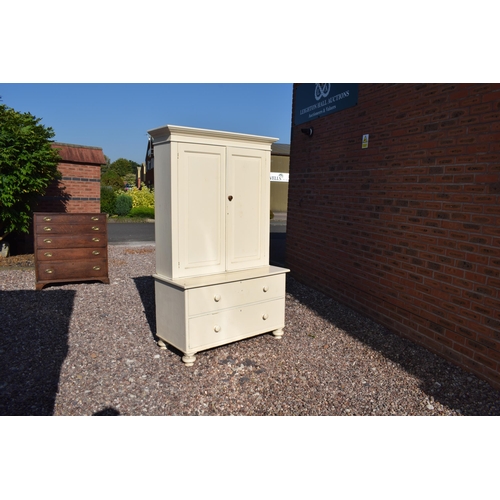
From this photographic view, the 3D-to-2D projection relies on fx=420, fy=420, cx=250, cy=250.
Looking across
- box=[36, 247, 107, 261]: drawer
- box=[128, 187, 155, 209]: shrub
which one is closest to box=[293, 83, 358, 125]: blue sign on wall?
box=[36, 247, 107, 261]: drawer

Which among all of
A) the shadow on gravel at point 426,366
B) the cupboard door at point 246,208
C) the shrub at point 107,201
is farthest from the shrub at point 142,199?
the cupboard door at point 246,208

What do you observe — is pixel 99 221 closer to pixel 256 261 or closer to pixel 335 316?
pixel 256 261

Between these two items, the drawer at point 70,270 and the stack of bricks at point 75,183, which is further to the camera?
the stack of bricks at point 75,183

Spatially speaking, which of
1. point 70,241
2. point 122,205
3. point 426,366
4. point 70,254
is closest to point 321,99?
point 426,366

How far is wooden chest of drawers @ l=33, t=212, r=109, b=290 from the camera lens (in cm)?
664

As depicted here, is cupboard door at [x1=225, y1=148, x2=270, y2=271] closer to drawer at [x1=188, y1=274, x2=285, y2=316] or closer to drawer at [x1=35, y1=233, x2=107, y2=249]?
drawer at [x1=188, y1=274, x2=285, y2=316]

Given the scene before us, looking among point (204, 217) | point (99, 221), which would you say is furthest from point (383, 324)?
point (99, 221)

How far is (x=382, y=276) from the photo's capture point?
204 inches

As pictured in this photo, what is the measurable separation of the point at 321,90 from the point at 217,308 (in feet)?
13.8

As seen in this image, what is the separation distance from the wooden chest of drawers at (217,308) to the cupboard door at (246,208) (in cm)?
18

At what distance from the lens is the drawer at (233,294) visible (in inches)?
162

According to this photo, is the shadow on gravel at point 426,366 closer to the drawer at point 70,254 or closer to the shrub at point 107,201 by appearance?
the drawer at point 70,254

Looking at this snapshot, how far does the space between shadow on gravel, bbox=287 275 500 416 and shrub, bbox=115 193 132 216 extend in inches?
662

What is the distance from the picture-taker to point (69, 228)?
6.78 metres
